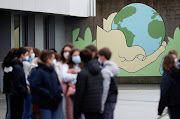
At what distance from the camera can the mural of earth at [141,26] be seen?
21844 mm

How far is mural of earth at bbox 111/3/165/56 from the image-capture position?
21.8 metres

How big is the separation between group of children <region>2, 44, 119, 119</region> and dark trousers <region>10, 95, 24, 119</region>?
262mm

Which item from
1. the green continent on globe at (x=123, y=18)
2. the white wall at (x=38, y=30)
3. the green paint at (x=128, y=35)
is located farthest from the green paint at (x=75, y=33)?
the white wall at (x=38, y=30)

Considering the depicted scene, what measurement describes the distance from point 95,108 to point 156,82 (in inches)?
609

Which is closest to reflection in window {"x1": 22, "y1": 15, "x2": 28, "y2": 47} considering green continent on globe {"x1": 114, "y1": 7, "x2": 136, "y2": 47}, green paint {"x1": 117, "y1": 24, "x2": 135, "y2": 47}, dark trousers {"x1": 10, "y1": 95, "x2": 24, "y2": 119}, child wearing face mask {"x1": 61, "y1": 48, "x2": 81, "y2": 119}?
green continent on globe {"x1": 114, "y1": 7, "x2": 136, "y2": 47}

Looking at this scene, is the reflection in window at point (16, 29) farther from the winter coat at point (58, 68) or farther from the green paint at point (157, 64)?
the winter coat at point (58, 68)

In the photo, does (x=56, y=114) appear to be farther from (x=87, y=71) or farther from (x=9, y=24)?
(x=9, y=24)

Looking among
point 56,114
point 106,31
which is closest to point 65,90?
point 56,114

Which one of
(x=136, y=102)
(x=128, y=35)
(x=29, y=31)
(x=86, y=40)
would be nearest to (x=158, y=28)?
(x=128, y=35)

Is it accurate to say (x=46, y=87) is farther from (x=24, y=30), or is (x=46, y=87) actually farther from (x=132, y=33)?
(x=132, y=33)

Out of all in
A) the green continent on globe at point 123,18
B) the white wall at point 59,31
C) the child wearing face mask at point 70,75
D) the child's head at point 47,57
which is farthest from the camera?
the green continent on globe at point 123,18

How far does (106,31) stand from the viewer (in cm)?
2209

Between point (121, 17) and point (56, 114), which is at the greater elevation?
point (121, 17)

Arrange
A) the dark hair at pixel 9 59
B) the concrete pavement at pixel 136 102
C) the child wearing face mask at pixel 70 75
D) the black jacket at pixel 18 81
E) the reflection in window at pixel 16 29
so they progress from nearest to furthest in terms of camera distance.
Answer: the child wearing face mask at pixel 70 75, the black jacket at pixel 18 81, the dark hair at pixel 9 59, the concrete pavement at pixel 136 102, the reflection in window at pixel 16 29
